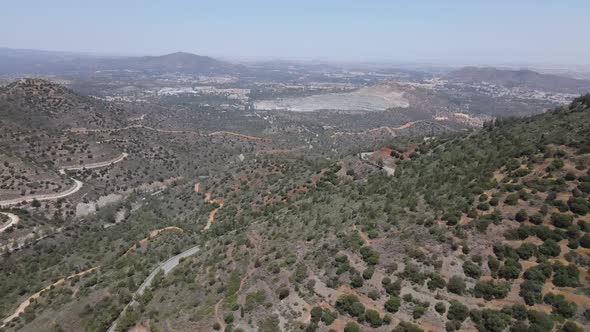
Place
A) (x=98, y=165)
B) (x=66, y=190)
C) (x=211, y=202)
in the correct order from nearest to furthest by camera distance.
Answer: (x=211, y=202), (x=66, y=190), (x=98, y=165)

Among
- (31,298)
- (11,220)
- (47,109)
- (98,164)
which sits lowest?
(31,298)

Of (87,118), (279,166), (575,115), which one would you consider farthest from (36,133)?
(575,115)

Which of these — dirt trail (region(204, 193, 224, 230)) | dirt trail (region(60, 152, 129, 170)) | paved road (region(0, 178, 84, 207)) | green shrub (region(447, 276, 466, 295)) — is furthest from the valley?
dirt trail (region(60, 152, 129, 170))

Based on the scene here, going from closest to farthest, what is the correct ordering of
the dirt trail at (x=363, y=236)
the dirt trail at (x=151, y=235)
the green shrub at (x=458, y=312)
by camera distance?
the green shrub at (x=458, y=312) < the dirt trail at (x=363, y=236) < the dirt trail at (x=151, y=235)

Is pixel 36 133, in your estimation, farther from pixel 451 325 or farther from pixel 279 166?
pixel 451 325

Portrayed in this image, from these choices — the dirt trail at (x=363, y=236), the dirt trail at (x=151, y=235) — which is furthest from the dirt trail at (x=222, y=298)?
the dirt trail at (x=151, y=235)

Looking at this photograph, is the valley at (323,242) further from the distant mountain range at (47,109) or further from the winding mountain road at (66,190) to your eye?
the distant mountain range at (47,109)

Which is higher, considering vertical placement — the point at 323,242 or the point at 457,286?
the point at 457,286

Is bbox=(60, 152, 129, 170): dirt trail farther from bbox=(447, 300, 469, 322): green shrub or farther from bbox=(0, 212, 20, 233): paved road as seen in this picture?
bbox=(447, 300, 469, 322): green shrub

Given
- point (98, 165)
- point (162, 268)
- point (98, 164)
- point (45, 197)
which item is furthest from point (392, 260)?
point (98, 164)

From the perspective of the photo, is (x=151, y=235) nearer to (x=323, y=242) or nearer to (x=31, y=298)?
(x=31, y=298)

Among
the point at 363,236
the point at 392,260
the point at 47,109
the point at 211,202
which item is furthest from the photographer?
the point at 47,109

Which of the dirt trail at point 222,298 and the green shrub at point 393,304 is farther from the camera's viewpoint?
the dirt trail at point 222,298
